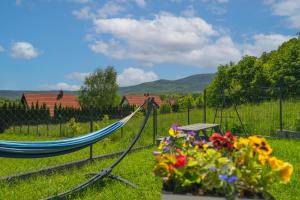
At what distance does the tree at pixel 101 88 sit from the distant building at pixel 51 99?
2.71m

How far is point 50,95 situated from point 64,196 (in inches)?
2003

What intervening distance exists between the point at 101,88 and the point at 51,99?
6585 millimetres

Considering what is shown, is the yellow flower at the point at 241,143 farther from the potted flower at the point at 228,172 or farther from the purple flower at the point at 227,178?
the purple flower at the point at 227,178

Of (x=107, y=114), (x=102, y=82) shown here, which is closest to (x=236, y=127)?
(x=107, y=114)

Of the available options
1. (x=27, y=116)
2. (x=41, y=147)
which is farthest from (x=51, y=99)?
(x=41, y=147)

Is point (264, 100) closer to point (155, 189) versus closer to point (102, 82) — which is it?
point (155, 189)

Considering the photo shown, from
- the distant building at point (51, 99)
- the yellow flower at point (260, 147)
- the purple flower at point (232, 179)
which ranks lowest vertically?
the purple flower at point (232, 179)

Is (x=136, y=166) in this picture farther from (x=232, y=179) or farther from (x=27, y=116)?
(x=27, y=116)

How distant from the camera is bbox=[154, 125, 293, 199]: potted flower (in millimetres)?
2020

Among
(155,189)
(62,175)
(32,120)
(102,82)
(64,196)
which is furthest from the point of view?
(102,82)

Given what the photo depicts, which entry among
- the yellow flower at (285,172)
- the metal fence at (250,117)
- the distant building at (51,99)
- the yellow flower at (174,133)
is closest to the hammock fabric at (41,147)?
the yellow flower at (174,133)

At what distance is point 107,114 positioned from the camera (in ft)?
37.6

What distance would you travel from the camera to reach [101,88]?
168 ft

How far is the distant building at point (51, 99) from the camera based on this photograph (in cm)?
4875
